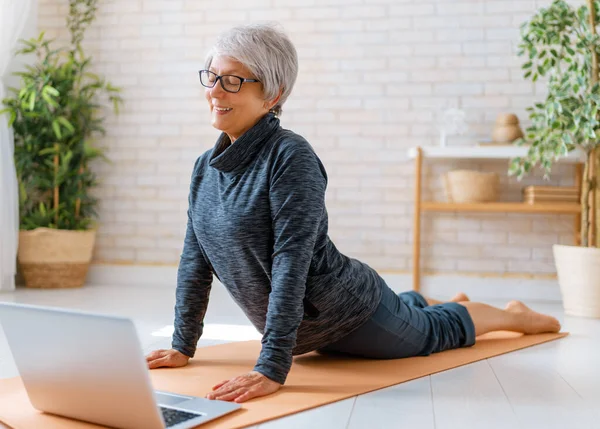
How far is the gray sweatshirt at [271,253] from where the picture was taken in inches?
71.4

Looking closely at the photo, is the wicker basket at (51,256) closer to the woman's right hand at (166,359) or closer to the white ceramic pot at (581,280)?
the woman's right hand at (166,359)

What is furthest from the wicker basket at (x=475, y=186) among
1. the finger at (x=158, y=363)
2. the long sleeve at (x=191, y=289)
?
the finger at (x=158, y=363)

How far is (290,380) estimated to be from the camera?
6.59 ft

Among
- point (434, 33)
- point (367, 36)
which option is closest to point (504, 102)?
point (434, 33)

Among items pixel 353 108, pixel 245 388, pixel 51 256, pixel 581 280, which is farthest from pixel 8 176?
pixel 581 280

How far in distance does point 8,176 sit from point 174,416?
3067 mm

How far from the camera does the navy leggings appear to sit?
2.19 m

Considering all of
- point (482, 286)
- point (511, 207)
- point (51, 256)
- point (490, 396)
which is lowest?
point (482, 286)

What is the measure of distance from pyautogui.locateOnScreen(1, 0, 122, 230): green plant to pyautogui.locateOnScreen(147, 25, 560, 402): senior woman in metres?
2.65

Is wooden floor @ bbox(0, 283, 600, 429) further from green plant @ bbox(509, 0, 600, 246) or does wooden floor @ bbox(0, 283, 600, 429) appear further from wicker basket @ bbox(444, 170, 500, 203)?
Result: wicker basket @ bbox(444, 170, 500, 203)

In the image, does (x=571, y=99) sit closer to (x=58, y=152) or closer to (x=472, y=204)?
(x=472, y=204)

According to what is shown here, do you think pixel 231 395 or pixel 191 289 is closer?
pixel 231 395

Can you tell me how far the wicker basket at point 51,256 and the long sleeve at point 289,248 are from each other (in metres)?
2.95

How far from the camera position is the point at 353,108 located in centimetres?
462
